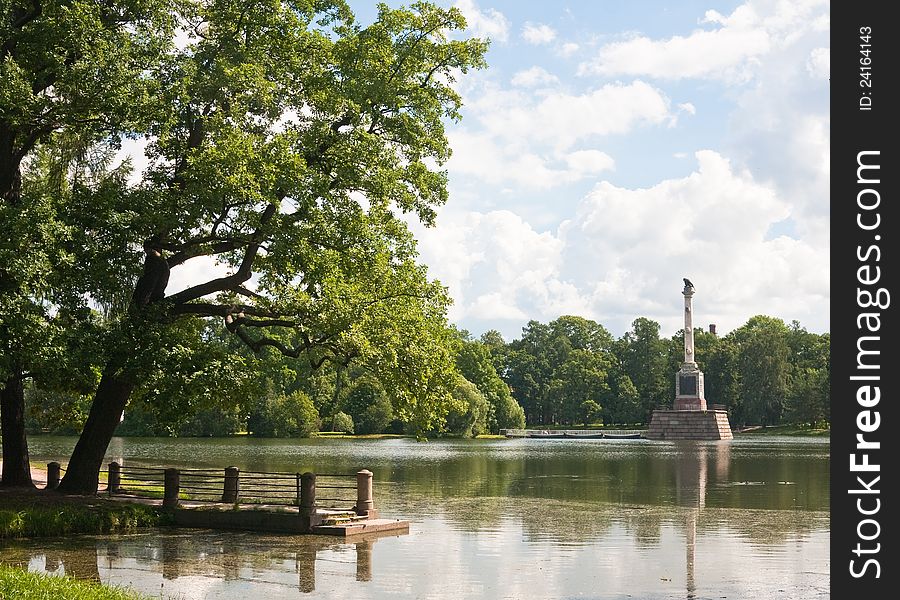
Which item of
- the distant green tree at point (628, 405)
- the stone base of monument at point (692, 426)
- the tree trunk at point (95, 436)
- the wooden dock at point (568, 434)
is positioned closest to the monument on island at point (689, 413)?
the stone base of monument at point (692, 426)

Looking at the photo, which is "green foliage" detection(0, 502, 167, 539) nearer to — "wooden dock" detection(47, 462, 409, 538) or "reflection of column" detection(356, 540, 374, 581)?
"wooden dock" detection(47, 462, 409, 538)

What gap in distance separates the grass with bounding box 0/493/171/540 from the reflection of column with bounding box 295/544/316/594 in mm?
4644

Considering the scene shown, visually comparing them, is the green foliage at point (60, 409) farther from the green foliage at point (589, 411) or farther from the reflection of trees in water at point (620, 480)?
the green foliage at point (589, 411)

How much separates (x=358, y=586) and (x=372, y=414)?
319 feet

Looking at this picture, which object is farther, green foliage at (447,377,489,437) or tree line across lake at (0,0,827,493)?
green foliage at (447,377,489,437)

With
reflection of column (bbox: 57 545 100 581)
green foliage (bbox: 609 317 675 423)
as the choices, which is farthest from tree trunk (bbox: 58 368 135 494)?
green foliage (bbox: 609 317 675 423)

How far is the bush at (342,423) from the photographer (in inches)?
4294

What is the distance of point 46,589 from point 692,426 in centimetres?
9370

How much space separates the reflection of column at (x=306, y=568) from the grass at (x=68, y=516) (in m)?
4.64

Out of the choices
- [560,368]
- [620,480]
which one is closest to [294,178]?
[620,480]

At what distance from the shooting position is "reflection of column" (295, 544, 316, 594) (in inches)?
587

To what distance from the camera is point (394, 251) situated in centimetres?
2450
